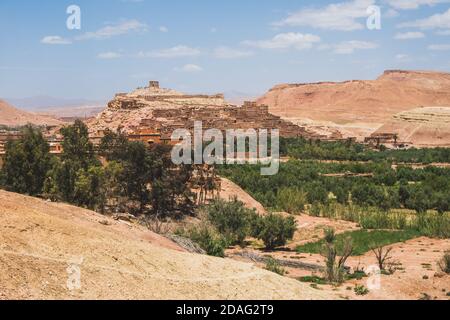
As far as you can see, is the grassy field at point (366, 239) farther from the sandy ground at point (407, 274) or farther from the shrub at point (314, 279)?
the shrub at point (314, 279)

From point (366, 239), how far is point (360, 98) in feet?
379

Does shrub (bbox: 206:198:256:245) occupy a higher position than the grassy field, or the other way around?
shrub (bbox: 206:198:256:245)

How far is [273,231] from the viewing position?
25.4 meters

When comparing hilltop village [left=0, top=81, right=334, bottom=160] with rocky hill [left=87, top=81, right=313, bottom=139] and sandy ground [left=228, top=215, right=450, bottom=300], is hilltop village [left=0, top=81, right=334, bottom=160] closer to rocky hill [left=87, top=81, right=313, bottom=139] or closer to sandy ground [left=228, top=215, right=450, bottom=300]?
rocky hill [left=87, top=81, right=313, bottom=139]

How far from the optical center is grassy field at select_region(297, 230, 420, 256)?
24734 mm

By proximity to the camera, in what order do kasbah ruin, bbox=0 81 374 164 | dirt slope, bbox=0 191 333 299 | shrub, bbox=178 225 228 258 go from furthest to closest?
1. kasbah ruin, bbox=0 81 374 164
2. shrub, bbox=178 225 228 258
3. dirt slope, bbox=0 191 333 299

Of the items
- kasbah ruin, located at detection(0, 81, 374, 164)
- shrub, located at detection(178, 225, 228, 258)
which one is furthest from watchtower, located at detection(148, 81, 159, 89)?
shrub, located at detection(178, 225, 228, 258)

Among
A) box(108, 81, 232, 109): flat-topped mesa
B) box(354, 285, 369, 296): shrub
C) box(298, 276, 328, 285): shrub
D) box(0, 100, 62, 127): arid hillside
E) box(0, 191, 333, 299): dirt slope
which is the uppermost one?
box(108, 81, 232, 109): flat-topped mesa

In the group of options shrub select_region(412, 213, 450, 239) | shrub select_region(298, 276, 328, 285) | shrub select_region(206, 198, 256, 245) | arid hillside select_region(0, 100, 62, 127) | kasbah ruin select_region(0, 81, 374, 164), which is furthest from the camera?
arid hillside select_region(0, 100, 62, 127)

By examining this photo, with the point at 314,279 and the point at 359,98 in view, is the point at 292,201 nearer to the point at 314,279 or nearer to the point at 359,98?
the point at 314,279

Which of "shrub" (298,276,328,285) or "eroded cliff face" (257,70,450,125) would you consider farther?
"eroded cliff face" (257,70,450,125)

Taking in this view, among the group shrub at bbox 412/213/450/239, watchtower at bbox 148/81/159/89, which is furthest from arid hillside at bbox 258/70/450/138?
shrub at bbox 412/213/450/239

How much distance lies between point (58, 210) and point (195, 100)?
219 ft

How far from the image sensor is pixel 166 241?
654 inches
